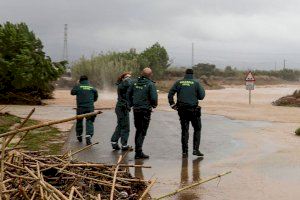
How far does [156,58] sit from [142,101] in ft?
160

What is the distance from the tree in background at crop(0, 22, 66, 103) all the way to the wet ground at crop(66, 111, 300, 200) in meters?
9.52

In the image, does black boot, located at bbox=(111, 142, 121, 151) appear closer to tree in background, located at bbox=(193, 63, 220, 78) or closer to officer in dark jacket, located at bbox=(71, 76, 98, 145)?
officer in dark jacket, located at bbox=(71, 76, 98, 145)

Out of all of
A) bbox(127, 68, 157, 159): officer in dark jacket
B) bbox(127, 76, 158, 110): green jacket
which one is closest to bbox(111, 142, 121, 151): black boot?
bbox(127, 68, 157, 159): officer in dark jacket

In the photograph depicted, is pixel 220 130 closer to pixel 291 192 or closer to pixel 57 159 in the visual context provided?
pixel 291 192

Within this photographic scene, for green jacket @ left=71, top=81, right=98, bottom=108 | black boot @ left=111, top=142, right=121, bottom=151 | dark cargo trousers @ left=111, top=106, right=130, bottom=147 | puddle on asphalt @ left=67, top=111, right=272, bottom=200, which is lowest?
puddle on asphalt @ left=67, top=111, right=272, bottom=200

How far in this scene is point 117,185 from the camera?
5.20 metres

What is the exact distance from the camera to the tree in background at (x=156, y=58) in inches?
2313

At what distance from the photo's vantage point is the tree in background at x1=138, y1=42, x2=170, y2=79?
58.8 meters

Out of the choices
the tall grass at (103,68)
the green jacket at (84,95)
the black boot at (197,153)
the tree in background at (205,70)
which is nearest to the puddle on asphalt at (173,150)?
the black boot at (197,153)

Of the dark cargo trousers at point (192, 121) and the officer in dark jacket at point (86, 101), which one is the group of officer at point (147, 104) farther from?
the officer in dark jacket at point (86, 101)

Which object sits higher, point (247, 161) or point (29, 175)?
point (29, 175)

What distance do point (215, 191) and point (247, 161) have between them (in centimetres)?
315

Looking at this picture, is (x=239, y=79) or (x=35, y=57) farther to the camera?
(x=239, y=79)

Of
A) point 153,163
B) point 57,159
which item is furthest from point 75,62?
point 57,159
